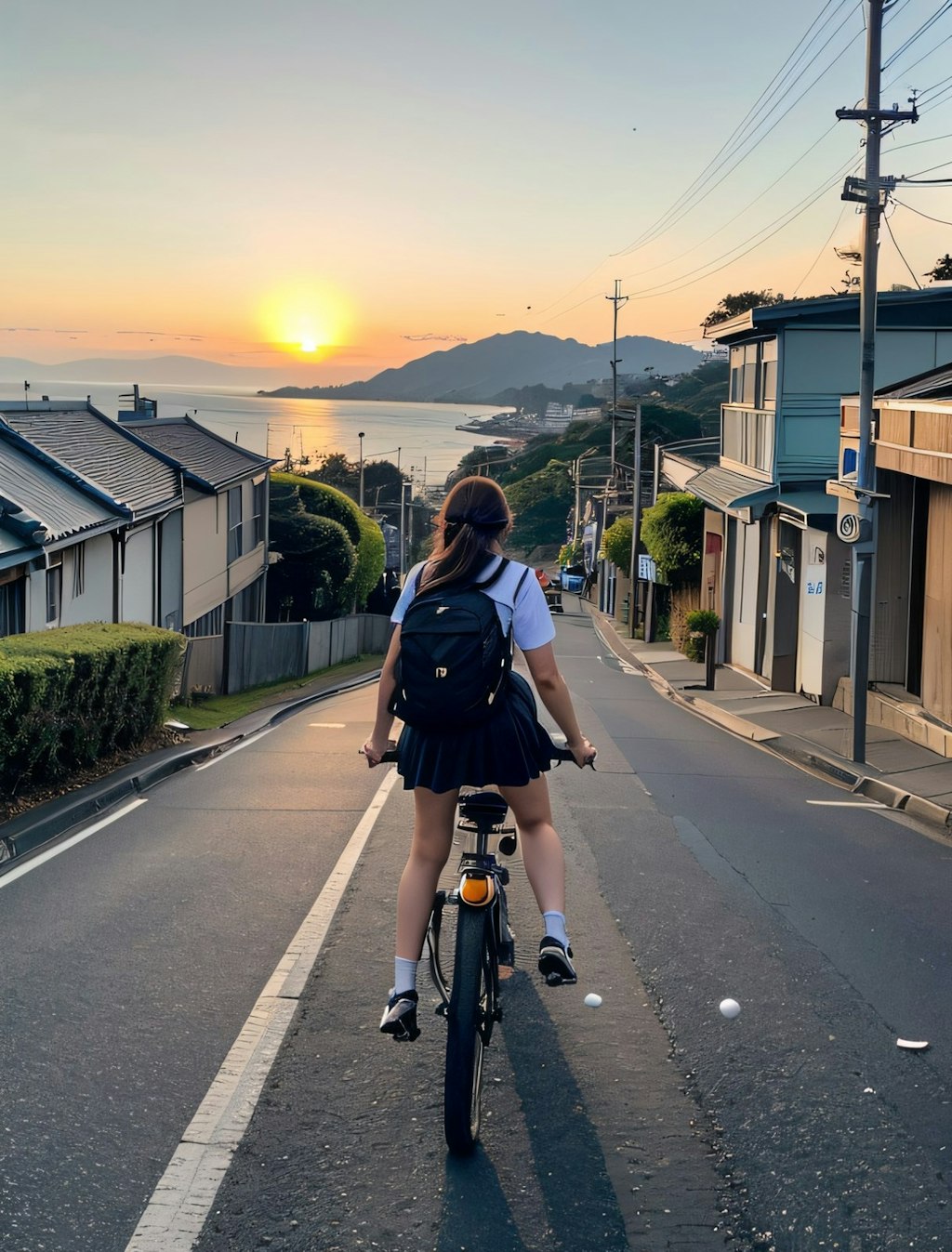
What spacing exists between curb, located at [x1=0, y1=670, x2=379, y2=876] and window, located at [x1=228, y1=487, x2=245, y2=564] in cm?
1740

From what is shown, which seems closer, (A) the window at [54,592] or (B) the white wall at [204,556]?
(A) the window at [54,592]

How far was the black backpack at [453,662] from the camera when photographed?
14.0 feet

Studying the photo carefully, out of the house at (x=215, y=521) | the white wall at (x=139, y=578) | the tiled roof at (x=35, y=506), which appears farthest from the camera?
the house at (x=215, y=521)

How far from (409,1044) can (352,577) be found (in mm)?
42329

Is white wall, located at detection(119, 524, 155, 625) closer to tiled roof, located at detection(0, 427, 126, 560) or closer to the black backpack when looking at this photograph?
tiled roof, located at detection(0, 427, 126, 560)

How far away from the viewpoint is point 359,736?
1723 cm

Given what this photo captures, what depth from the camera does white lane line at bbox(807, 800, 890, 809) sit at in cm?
1221

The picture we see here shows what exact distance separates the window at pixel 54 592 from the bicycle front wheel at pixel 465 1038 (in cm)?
1601

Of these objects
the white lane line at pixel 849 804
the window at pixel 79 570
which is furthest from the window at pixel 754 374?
the white lane line at pixel 849 804

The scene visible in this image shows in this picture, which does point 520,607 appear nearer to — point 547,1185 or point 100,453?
point 547,1185

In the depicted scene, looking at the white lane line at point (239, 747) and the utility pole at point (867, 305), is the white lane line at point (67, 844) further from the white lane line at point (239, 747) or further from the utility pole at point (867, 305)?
the utility pole at point (867, 305)

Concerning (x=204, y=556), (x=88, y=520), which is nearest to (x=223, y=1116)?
(x=88, y=520)

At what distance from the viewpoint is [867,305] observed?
15906 millimetres

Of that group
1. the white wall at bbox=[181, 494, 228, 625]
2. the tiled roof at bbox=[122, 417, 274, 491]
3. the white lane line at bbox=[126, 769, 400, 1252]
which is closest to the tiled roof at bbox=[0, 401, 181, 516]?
the tiled roof at bbox=[122, 417, 274, 491]
